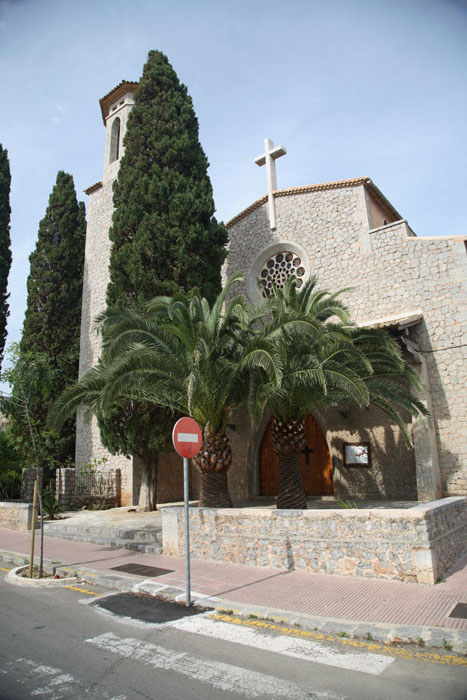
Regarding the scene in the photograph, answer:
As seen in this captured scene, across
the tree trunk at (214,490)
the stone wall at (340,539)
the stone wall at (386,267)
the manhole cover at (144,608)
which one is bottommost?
the manhole cover at (144,608)

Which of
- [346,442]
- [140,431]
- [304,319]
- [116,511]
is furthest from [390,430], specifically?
[116,511]

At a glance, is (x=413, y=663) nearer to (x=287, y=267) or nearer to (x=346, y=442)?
(x=346, y=442)

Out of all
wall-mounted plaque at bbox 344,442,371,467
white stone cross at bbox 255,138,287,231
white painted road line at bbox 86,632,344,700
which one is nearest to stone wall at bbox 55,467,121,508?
wall-mounted plaque at bbox 344,442,371,467

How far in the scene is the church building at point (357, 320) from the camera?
12180 millimetres

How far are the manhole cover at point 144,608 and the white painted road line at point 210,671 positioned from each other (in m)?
0.72

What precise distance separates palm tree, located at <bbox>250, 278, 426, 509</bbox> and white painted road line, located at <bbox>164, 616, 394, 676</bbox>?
13.2 ft

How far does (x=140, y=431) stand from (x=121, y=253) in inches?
220

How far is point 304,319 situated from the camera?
8242mm

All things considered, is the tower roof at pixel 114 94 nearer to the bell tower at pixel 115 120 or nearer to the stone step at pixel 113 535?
the bell tower at pixel 115 120

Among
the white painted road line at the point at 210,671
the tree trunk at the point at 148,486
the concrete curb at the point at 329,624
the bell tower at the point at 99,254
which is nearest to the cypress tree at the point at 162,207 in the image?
the bell tower at the point at 99,254

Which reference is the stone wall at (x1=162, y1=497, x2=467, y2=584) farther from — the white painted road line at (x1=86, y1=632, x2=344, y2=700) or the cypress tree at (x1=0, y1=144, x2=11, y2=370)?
the cypress tree at (x1=0, y1=144, x2=11, y2=370)

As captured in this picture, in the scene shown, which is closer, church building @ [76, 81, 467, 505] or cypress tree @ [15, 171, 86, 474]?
church building @ [76, 81, 467, 505]

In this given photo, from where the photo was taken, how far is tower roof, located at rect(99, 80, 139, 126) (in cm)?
2022

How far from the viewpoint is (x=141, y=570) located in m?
7.29
